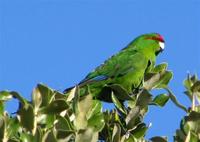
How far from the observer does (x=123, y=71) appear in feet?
19.0

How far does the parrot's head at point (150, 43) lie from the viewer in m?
6.50

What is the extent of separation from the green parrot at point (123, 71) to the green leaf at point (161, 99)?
208 cm

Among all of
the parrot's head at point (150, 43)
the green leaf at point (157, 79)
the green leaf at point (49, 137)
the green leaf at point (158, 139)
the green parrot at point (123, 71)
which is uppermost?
the parrot's head at point (150, 43)

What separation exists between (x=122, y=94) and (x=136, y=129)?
0.31 meters

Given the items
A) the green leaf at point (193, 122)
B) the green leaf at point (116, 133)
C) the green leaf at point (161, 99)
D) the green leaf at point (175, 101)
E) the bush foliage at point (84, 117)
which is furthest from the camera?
the green leaf at point (161, 99)

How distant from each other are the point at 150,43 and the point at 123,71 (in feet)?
3.17

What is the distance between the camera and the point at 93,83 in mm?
5441

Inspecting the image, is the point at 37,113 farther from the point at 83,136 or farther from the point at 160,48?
the point at 160,48

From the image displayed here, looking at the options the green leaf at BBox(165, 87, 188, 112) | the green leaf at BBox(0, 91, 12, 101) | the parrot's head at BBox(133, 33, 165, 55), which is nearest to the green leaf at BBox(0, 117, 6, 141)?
the green leaf at BBox(0, 91, 12, 101)

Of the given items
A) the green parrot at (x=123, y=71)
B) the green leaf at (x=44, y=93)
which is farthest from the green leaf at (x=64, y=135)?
the green parrot at (x=123, y=71)

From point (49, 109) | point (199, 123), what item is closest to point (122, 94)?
point (199, 123)

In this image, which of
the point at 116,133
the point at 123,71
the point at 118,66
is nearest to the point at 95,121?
the point at 116,133

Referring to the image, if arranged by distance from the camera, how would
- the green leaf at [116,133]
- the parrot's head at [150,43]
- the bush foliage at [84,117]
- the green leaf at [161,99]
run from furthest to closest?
the parrot's head at [150,43]
the green leaf at [161,99]
the green leaf at [116,133]
the bush foliage at [84,117]

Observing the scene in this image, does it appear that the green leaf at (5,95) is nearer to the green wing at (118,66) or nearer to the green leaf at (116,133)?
the green leaf at (116,133)
